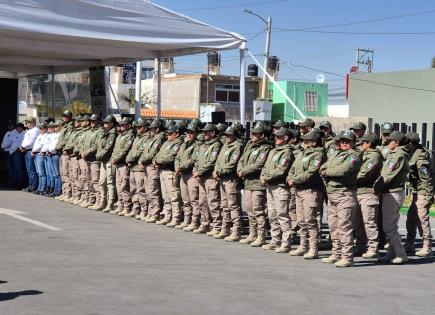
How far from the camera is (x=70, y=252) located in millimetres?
9203

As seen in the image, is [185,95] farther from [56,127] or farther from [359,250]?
[359,250]

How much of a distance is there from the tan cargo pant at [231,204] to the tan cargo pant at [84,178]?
419 cm

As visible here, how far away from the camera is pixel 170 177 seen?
12.5 metres

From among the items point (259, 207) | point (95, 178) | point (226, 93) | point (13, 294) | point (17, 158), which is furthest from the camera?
point (226, 93)

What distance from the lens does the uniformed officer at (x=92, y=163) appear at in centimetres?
1429

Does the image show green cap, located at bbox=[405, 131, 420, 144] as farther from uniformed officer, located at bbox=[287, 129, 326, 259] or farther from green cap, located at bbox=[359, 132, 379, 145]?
uniformed officer, located at bbox=[287, 129, 326, 259]

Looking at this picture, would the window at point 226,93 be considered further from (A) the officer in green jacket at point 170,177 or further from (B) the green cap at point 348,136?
(B) the green cap at point 348,136

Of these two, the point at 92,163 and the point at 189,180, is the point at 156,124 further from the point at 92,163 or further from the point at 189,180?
the point at 92,163

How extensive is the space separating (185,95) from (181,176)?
51704 mm

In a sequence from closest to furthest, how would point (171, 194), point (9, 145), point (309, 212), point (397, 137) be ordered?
point (309, 212), point (397, 137), point (171, 194), point (9, 145)

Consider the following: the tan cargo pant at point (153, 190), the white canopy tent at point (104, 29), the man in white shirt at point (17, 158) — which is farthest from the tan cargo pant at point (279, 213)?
the man in white shirt at point (17, 158)

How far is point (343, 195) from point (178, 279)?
2.62 meters

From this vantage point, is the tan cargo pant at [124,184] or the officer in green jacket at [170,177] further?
the tan cargo pant at [124,184]

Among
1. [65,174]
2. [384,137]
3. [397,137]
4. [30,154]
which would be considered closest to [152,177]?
[65,174]
